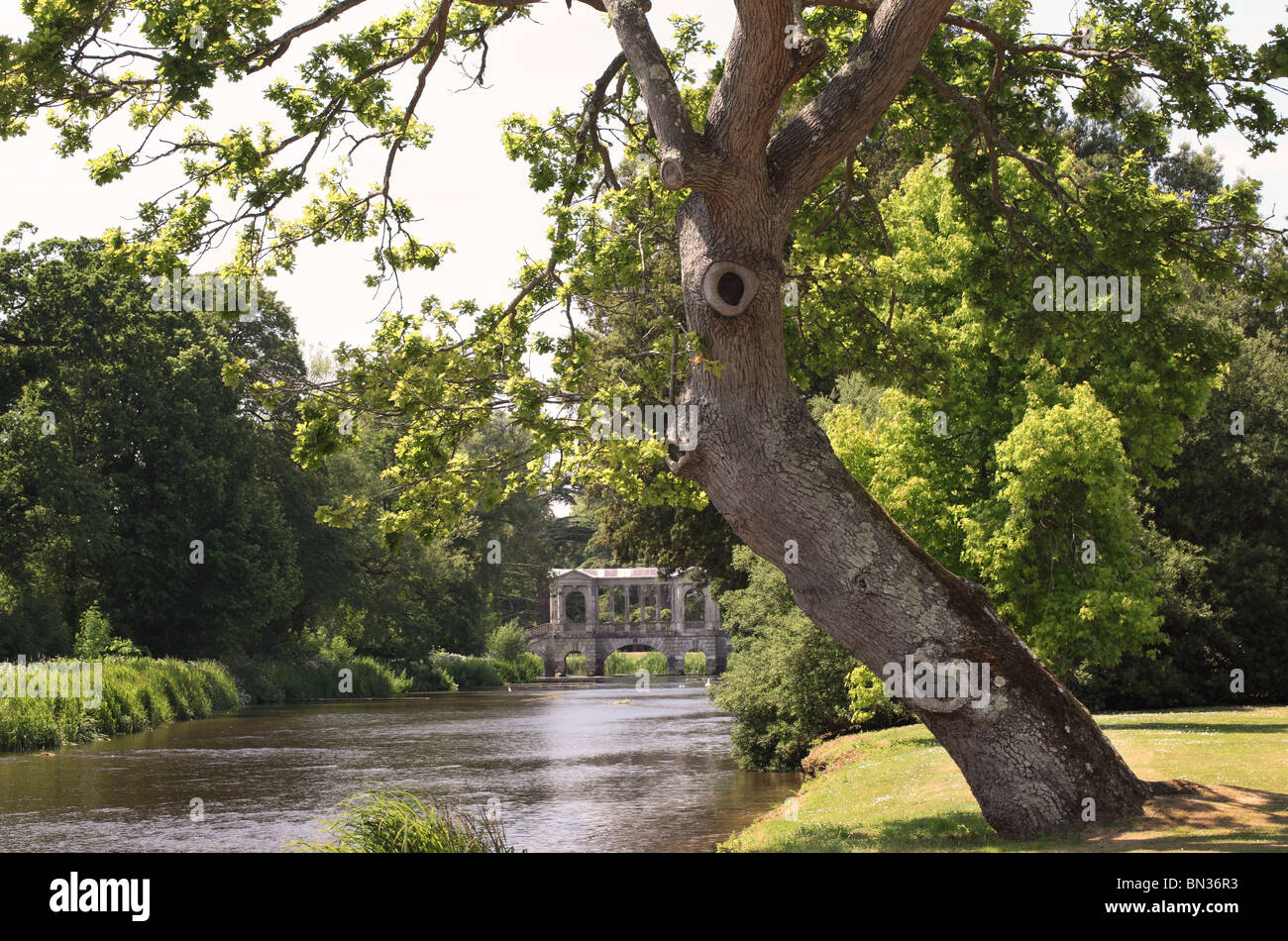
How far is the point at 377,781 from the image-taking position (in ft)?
69.5

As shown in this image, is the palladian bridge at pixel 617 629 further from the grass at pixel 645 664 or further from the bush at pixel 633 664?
the bush at pixel 633 664

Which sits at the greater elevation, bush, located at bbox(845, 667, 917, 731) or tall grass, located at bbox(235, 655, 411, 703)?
bush, located at bbox(845, 667, 917, 731)

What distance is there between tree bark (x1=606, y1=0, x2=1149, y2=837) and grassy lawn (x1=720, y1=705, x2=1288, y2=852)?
59 centimetres

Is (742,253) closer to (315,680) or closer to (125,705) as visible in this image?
(125,705)

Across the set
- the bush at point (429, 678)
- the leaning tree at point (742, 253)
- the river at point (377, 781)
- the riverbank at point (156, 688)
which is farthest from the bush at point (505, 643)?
the leaning tree at point (742, 253)

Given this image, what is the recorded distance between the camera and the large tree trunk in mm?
9977

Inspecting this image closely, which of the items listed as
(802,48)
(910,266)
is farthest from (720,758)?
(802,48)

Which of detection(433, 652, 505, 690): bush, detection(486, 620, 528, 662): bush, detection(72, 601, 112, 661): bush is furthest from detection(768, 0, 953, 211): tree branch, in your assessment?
detection(486, 620, 528, 662): bush

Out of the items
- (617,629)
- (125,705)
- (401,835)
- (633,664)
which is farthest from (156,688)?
(617,629)

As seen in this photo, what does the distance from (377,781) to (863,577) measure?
13.8 m

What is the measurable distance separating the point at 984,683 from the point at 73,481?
114 ft

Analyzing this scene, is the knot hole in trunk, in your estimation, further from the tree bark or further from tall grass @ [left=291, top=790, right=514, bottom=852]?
tall grass @ [left=291, top=790, right=514, bottom=852]

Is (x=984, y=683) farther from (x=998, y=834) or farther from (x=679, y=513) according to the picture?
(x=679, y=513)

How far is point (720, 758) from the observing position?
25562 millimetres
